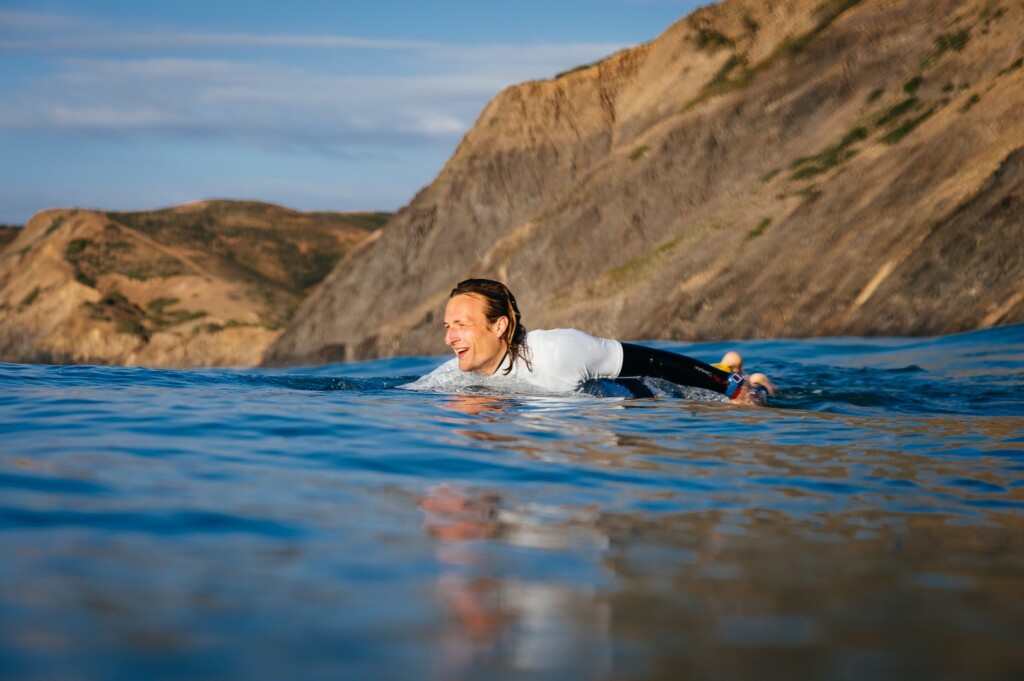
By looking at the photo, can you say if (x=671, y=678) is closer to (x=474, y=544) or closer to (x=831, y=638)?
(x=831, y=638)

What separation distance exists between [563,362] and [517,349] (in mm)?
361

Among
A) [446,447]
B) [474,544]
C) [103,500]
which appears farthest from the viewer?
[446,447]

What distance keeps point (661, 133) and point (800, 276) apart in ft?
34.1

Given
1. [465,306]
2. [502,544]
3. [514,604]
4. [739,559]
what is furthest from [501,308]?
[514,604]

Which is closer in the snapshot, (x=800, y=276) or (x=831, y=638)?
(x=831, y=638)

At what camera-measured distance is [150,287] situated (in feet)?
176

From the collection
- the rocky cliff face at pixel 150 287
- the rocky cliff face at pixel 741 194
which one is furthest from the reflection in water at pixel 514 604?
the rocky cliff face at pixel 150 287

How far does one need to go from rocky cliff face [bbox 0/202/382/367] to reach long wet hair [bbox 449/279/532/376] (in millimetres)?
35871

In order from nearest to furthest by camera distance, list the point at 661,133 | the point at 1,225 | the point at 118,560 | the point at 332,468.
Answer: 1. the point at 118,560
2. the point at 332,468
3. the point at 661,133
4. the point at 1,225

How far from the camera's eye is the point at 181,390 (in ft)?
30.6

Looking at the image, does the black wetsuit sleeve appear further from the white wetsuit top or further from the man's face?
the man's face

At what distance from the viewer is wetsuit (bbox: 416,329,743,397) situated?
864cm

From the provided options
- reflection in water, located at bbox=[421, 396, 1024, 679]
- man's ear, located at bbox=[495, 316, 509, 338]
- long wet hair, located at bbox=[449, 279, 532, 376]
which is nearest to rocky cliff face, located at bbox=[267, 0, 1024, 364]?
long wet hair, located at bbox=[449, 279, 532, 376]

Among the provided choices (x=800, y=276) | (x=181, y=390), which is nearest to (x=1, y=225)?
(x=800, y=276)
